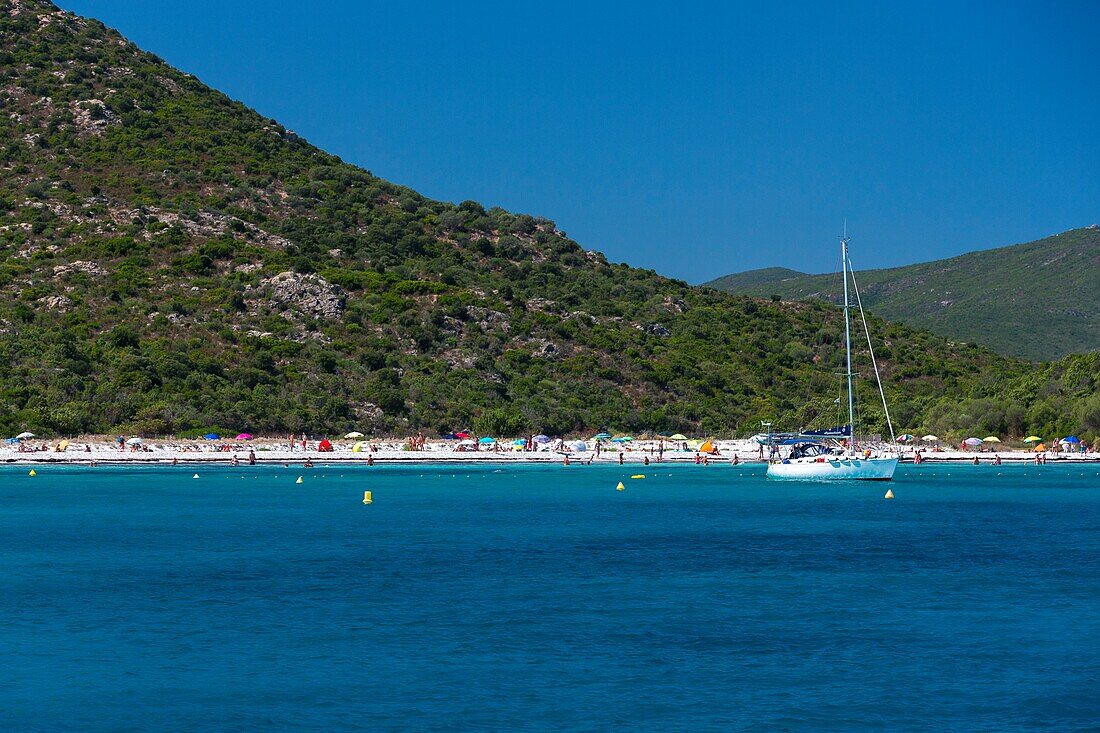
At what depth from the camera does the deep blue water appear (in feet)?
68.2

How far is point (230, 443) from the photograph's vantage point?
91.4m

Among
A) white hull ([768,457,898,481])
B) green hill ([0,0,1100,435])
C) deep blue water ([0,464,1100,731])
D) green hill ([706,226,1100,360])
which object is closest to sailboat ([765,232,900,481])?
white hull ([768,457,898,481])

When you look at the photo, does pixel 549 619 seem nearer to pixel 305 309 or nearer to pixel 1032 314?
pixel 305 309

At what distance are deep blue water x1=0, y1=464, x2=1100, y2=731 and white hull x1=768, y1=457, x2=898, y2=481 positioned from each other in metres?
15.7

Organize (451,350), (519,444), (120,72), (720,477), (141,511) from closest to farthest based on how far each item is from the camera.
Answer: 1. (141,511)
2. (720,477)
3. (519,444)
4. (451,350)
5. (120,72)

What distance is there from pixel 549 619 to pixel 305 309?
86.8 meters

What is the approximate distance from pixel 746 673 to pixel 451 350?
89490 mm

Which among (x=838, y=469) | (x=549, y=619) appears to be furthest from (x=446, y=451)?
(x=549, y=619)

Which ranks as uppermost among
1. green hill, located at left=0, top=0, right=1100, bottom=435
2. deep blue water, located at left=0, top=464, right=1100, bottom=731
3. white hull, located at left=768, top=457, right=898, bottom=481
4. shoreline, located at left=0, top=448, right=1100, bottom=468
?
green hill, located at left=0, top=0, right=1100, bottom=435

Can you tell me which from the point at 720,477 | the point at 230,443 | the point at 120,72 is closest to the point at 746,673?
the point at 720,477

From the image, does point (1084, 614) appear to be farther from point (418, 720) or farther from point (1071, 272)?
point (1071, 272)

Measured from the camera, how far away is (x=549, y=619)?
28.1 meters

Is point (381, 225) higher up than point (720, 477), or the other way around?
point (381, 225)

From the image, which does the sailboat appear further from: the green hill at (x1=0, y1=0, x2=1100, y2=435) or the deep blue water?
the green hill at (x1=0, y1=0, x2=1100, y2=435)
